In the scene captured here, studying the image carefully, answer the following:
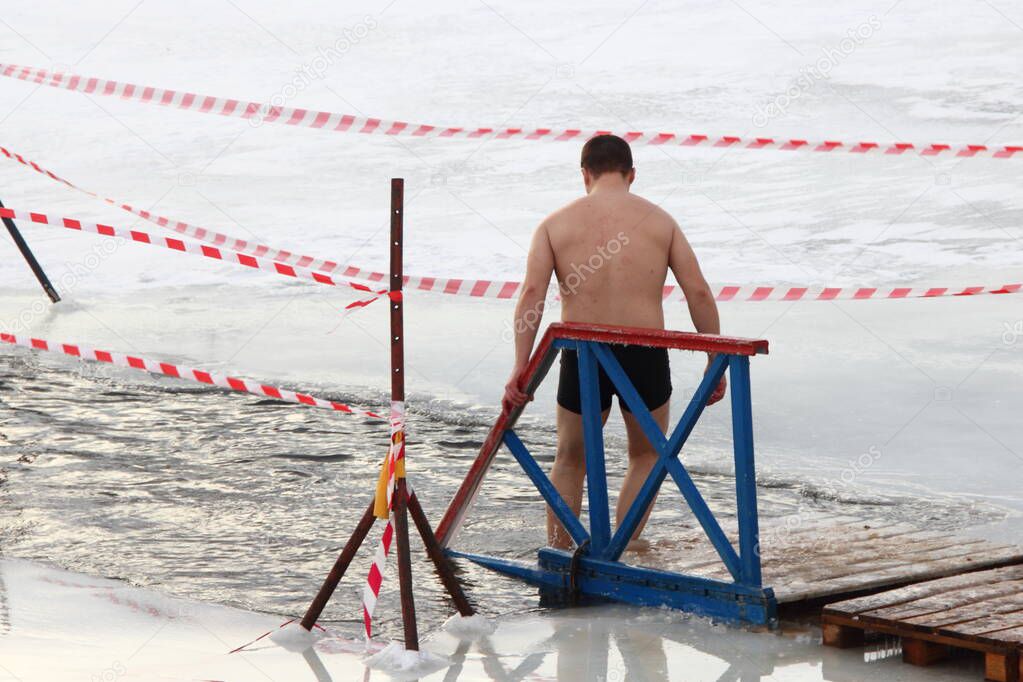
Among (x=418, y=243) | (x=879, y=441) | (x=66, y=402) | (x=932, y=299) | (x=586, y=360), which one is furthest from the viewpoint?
(x=418, y=243)

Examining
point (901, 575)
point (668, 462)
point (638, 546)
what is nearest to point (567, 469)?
point (638, 546)

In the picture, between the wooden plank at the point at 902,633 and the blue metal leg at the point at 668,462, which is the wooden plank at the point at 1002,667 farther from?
the blue metal leg at the point at 668,462

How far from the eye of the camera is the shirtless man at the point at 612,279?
200 inches

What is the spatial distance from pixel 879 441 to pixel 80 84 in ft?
43.2

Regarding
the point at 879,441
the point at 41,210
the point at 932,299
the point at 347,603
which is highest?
the point at 41,210

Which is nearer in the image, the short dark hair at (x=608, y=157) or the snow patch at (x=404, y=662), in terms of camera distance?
the snow patch at (x=404, y=662)

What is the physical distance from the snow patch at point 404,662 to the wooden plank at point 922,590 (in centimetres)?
119

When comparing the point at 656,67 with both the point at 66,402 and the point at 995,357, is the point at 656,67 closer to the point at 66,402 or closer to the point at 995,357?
the point at 995,357

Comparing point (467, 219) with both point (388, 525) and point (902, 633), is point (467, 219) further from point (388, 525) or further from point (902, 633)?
point (902, 633)

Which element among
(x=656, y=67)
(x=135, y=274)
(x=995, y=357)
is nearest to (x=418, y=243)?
(x=135, y=274)

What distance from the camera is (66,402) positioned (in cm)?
823

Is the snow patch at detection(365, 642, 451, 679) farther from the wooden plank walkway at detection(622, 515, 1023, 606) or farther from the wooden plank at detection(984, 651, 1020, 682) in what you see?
the wooden plank at detection(984, 651, 1020, 682)

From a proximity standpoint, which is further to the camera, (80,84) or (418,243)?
(80,84)

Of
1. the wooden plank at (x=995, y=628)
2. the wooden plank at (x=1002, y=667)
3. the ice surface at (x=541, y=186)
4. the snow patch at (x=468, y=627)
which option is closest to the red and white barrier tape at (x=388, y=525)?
the snow patch at (x=468, y=627)
